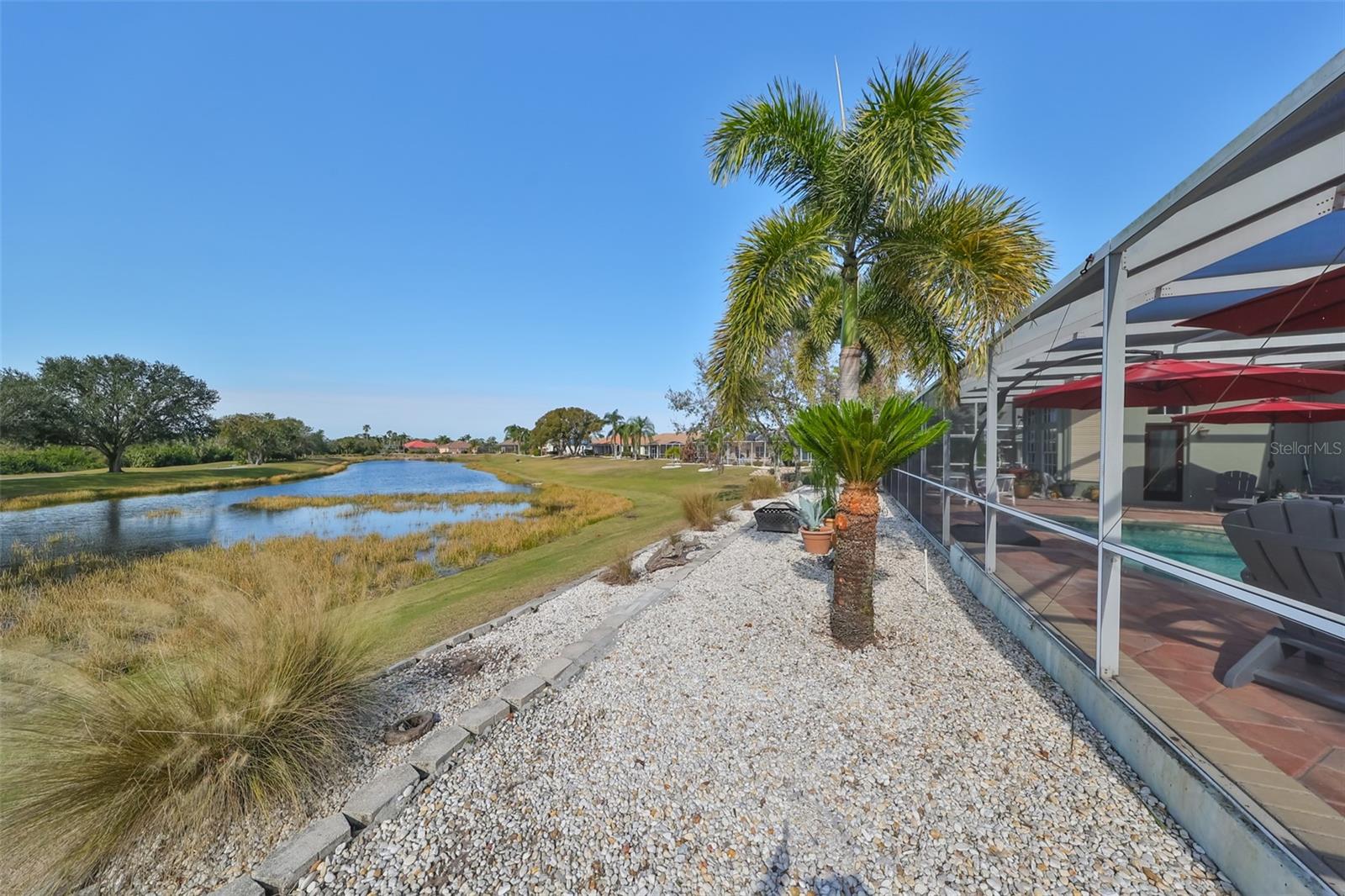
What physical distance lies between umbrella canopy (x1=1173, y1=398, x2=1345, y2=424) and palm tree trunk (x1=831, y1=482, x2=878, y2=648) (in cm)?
224

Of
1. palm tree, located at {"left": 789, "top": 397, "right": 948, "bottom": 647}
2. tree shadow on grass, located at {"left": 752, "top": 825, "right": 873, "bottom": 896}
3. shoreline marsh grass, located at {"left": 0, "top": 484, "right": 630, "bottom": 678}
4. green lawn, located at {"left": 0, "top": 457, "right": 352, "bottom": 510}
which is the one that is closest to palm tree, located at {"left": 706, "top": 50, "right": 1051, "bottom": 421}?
palm tree, located at {"left": 789, "top": 397, "right": 948, "bottom": 647}

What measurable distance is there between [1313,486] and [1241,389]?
70 centimetres

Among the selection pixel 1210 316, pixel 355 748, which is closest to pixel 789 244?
pixel 1210 316

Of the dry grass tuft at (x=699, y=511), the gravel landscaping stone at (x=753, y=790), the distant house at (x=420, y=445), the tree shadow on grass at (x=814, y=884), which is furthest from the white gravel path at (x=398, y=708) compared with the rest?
the distant house at (x=420, y=445)

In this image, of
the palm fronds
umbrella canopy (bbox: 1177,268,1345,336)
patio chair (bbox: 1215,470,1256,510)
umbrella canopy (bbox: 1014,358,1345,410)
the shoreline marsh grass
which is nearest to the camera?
umbrella canopy (bbox: 1177,268,1345,336)

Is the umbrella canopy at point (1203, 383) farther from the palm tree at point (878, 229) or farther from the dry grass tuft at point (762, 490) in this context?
the dry grass tuft at point (762, 490)

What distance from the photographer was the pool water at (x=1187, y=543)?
2.51 metres

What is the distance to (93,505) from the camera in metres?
25.3

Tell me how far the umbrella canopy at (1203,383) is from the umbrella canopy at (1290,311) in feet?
0.93

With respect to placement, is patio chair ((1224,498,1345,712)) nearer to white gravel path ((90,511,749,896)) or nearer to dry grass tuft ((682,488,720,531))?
white gravel path ((90,511,749,896))

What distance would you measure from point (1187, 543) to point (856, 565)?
2.00 metres

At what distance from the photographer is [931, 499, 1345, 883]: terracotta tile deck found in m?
1.91

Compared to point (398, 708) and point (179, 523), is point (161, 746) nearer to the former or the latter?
point (398, 708)

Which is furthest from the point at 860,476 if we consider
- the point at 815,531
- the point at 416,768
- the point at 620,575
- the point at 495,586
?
the point at 495,586
